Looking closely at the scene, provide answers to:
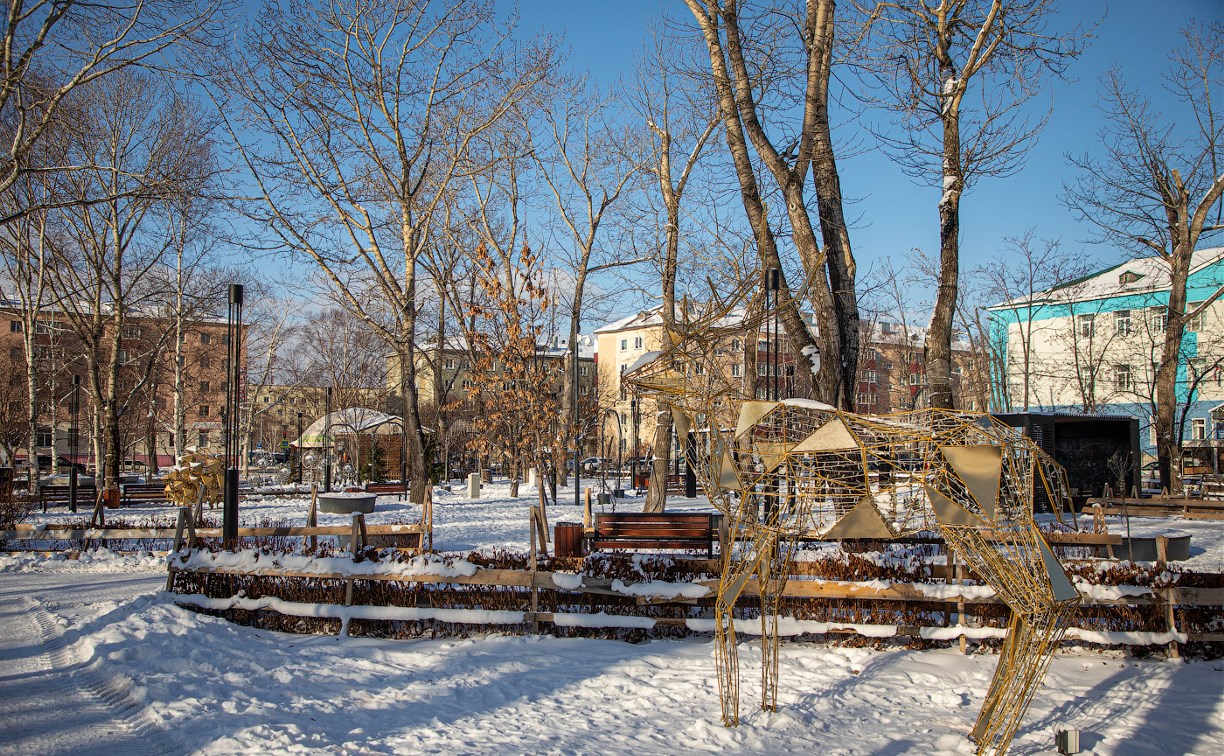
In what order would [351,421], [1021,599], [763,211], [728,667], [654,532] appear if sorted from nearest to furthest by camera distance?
[1021,599]
[728,667]
[654,532]
[763,211]
[351,421]

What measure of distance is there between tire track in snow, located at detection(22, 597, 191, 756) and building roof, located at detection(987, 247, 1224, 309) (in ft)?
129

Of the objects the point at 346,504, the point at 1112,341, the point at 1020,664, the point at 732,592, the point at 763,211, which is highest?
the point at 1112,341

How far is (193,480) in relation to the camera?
2111 cm

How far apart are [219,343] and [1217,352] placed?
57.7 m

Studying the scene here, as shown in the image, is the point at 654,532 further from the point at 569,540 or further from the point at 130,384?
the point at 130,384

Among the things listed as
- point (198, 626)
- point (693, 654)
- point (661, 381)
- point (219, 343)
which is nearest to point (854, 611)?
point (693, 654)

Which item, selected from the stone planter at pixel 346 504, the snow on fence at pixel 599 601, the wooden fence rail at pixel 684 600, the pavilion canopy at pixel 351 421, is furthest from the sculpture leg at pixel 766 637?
the pavilion canopy at pixel 351 421

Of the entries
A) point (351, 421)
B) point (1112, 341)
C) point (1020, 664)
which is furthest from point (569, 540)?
point (1112, 341)

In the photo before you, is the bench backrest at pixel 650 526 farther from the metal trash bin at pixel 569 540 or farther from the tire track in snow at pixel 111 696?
the tire track in snow at pixel 111 696

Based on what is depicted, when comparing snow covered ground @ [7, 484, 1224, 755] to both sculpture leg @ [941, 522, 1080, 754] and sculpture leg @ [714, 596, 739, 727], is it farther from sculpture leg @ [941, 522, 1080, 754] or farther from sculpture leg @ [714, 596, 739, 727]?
sculpture leg @ [941, 522, 1080, 754]

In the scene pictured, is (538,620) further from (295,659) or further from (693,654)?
(295,659)

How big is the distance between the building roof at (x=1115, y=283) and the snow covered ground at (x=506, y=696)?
117 feet

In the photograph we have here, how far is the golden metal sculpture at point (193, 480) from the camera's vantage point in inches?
826

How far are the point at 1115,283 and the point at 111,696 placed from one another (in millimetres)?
50508
